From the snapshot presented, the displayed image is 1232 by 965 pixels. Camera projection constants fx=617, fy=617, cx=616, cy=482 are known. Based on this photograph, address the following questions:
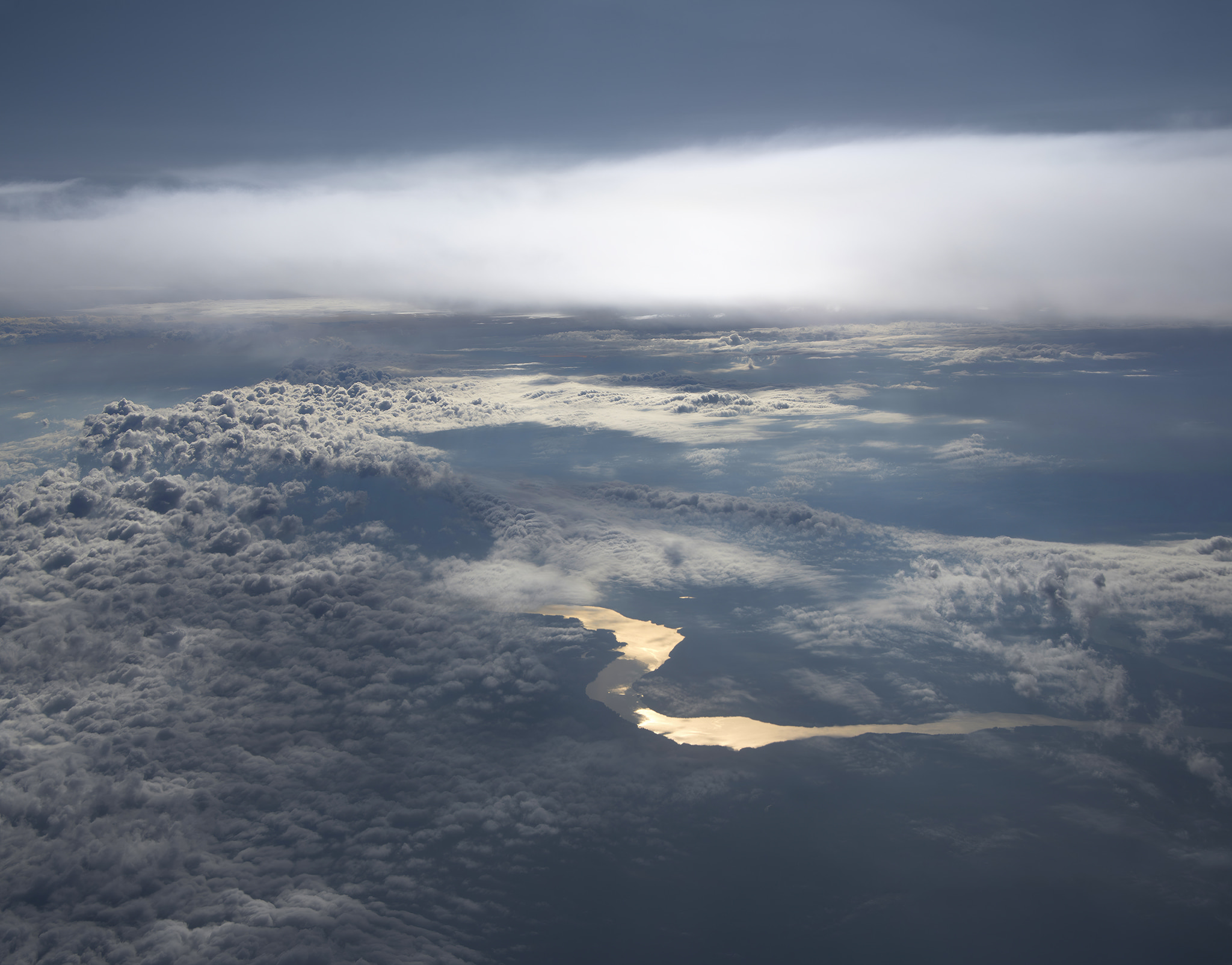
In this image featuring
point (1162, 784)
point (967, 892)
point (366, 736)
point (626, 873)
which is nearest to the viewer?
point (967, 892)

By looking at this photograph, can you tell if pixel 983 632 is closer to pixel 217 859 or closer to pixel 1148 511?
pixel 217 859

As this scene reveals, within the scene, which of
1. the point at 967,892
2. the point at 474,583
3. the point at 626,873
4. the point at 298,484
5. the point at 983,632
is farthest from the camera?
the point at 298,484

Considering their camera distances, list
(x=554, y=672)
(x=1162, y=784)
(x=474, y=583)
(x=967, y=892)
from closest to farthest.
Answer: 1. (x=967, y=892)
2. (x=1162, y=784)
3. (x=554, y=672)
4. (x=474, y=583)

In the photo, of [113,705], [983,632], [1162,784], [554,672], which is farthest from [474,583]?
[1162,784]

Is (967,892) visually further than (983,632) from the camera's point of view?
No

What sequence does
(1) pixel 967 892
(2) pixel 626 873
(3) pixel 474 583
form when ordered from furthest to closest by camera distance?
(3) pixel 474 583 < (2) pixel 626 873 < (1) pixel 967 892

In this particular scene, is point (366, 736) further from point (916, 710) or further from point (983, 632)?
point (983, 632)

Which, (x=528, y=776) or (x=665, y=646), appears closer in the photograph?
(x=528, y=776)

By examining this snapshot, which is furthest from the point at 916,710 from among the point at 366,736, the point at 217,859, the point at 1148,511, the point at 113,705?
the point at 1148,511

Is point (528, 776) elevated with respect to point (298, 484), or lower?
lower
